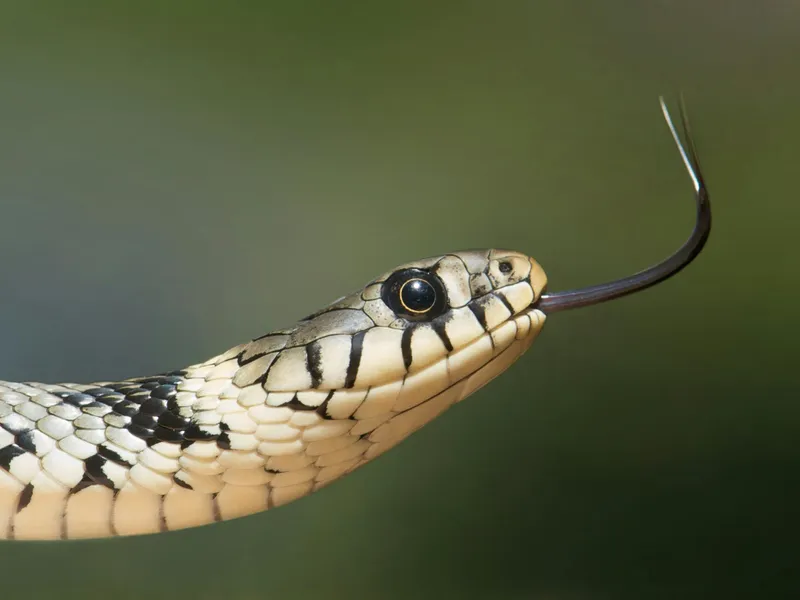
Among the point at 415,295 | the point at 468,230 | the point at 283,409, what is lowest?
the point at 283,409

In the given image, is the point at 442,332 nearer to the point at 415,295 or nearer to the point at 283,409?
the point at 415,295

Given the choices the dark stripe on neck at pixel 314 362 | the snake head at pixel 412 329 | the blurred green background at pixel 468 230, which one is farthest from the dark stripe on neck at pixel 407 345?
the blurred green background at pixel 468 230

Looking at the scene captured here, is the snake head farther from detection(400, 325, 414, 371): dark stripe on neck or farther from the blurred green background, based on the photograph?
the blurred green background

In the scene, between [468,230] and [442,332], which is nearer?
[442,332]

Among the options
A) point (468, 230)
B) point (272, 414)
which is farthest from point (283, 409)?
point (468, 230)

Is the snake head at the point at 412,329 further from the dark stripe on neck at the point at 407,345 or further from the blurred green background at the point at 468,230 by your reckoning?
the blurred green background at the point at 468,230

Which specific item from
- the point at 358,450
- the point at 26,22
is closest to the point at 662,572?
the point at 358,450
